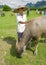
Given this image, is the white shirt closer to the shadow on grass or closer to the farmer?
the farmer

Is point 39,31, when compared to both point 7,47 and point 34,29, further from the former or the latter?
point 7,47

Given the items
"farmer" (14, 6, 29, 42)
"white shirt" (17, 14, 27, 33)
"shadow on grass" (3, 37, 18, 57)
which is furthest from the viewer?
"shadow on grass" (3, 37, 18, 57)

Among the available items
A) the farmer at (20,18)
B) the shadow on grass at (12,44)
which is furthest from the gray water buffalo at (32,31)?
the shadow on grass at (12,44)

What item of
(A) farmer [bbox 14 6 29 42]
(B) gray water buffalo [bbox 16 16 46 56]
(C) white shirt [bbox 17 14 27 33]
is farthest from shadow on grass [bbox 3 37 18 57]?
(C) white shirt [bbox 17 14 27 33]

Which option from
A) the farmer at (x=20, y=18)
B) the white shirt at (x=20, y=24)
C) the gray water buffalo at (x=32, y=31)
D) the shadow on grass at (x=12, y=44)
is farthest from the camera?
the shadow on grass at (x=12, y=44)

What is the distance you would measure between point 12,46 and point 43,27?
98.3 inches

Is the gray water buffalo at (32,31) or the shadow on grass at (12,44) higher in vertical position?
the gray water buffalo at (32,31)

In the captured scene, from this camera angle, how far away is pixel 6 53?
39.7ft

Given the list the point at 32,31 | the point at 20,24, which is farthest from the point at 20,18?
the point at 32,31

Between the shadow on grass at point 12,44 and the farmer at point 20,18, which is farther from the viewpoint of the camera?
the shadow on grass at point 12,44

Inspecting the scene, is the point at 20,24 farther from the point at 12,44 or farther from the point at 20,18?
the point at 12,44

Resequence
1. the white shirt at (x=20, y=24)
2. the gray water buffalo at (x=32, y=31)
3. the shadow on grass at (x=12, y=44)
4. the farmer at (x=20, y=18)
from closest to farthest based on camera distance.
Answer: the gray water buffalo at (x=32, y=31) < the farmer at (x=20, y=18) < the white shirt at (x=20, y=24) < the shadow on grass at (x=12, y=44)

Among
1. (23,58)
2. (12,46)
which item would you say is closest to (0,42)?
(12,46)

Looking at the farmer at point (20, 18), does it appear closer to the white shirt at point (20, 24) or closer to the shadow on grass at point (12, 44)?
the white shirt at point (20, 24)
